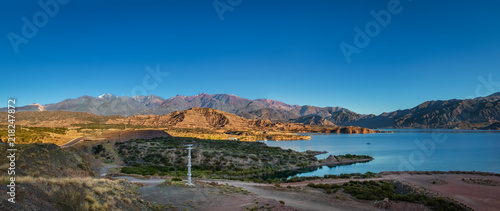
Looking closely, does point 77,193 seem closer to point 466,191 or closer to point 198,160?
point 198,160

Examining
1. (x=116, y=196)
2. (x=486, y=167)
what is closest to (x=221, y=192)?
(x=116, y=196)

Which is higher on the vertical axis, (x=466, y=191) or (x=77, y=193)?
(x=77, y=193)

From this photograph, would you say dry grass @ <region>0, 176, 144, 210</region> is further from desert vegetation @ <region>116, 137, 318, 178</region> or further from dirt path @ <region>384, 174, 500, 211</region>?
dirt path @ <region>384, 174, 500, 211</region>

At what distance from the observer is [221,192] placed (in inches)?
695

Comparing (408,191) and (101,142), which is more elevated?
(101,142)

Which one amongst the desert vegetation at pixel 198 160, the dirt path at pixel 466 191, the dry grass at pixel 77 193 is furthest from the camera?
the desert vegetation at pixel 198 160

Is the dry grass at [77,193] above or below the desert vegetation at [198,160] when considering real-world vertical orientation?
above

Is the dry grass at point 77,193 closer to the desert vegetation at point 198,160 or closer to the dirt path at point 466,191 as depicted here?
the desert vegetation at point 198,160

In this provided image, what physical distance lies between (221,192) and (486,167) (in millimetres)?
60810

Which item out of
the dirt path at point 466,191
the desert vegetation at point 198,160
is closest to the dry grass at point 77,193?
the desert vegetation at point 198,160

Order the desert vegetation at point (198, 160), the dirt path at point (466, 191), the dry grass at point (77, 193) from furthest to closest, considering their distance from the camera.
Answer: the desert vegetation at point (198, 160) < the dirt path at point (466, 191) < the dry grass at point (77, 193)

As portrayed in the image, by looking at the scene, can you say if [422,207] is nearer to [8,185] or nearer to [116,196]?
[116,196]

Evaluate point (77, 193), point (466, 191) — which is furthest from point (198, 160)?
point (466, 191)

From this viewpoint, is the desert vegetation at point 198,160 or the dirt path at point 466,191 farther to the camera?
the desert vegetation at point 198,160
